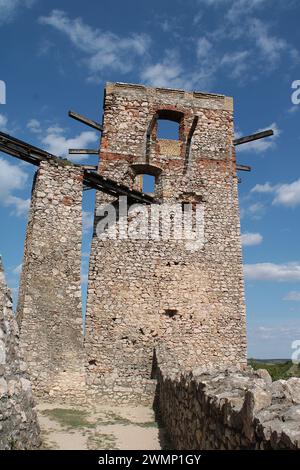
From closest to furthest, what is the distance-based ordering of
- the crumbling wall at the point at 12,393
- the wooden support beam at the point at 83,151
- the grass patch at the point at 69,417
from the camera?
1. the crumbling wall at the point at 12,393
2. the grass patch at the point at 69,417
3. the wooden support beam at the point at 83,151

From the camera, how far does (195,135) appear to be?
1262 cm

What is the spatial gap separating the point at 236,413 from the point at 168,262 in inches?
337

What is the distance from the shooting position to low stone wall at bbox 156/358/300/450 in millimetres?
2344

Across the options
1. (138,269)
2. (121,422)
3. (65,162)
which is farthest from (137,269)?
(121,422)

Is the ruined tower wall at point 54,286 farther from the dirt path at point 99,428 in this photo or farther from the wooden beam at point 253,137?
the wooden beam at point 253,137

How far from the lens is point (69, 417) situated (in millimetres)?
7141

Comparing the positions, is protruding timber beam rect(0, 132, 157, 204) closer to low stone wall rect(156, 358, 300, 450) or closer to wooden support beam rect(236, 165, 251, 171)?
wooden support beam rect(236, 165, 251, 171)

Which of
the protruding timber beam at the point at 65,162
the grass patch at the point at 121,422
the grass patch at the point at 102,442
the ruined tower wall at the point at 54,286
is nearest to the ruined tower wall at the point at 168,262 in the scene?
the protruding timber beam at the point at 65,162

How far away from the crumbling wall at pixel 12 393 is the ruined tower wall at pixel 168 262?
4523 millimetres

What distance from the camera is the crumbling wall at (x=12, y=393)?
160 inches

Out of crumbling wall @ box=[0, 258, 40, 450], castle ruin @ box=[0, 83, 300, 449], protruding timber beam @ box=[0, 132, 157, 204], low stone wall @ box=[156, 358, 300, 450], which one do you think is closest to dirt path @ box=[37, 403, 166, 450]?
castle ruin @ box=[0, 83, 300, 449]
